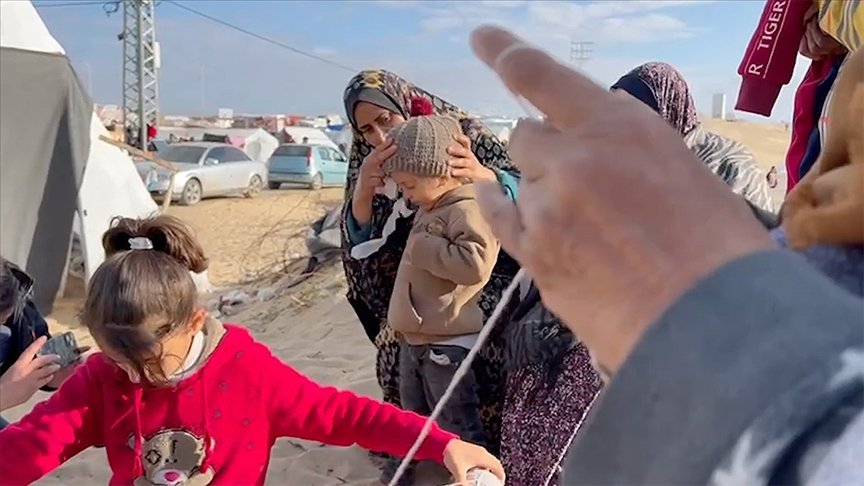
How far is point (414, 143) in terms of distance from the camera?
8.27 feet

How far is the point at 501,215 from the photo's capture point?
24.1 inches

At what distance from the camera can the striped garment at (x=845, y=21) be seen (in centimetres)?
110

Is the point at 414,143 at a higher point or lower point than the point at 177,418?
higher

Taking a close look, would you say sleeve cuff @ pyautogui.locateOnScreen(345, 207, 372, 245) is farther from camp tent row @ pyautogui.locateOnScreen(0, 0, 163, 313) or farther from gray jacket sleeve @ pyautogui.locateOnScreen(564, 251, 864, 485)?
camp tent row @ pyautogui.locateOnScreen(0, 0, 163, 313)

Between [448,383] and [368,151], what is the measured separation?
0.89m

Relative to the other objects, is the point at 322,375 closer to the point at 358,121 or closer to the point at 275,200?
the point at 358,121

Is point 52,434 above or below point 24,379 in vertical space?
above

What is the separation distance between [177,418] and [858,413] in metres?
1.71

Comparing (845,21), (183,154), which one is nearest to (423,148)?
(845,21)

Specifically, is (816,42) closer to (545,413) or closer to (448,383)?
(545,413)

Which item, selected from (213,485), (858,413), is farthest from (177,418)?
(858,413)

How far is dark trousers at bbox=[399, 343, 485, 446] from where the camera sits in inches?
103

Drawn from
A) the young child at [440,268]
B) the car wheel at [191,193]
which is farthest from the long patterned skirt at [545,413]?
the car wheel at [191,193]

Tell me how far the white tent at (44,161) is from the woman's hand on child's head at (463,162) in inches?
203
